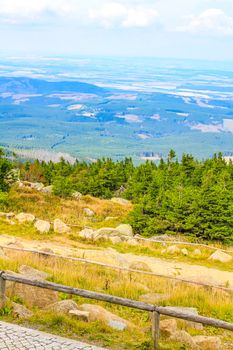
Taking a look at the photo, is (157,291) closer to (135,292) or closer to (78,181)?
(135,292)

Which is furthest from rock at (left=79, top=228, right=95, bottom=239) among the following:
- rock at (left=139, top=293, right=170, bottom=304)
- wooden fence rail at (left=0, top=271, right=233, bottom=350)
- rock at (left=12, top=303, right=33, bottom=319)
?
wooden fence rail at (left=0, top=271, right=233, bottom=350)

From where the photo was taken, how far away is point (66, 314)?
881 cm

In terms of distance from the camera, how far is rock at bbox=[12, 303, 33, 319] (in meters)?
8.63

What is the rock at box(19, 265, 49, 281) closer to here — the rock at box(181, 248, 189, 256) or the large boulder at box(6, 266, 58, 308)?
the large boulder at box(6, 266, 58, 308)

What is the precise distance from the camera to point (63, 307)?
354 inches

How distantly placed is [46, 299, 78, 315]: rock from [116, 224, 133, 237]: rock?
43.4 feet

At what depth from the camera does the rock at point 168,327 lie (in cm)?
818

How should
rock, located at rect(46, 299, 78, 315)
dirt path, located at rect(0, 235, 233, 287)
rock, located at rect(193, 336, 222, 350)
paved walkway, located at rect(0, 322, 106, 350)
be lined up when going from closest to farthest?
1. paved walkway, located at rect(0, 322, 106, 350)
2. rock, located at rect(193, 336, 222, 350)
3. rock, located at rect(46, 299, 78, 315)
4. dirt path, located at rect(0, 235, 233, 287)

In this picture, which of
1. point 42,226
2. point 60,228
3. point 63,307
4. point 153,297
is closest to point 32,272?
point 63,307

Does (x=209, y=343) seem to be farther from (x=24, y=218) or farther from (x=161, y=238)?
(x=24, y=218)

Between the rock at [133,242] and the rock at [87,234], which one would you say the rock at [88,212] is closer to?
the rock at [87,234]

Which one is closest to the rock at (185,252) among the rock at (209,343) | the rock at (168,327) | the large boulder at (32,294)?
the large boulder at (32,294)

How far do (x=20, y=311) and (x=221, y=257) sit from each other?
38.8ft

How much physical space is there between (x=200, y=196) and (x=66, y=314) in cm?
1649
